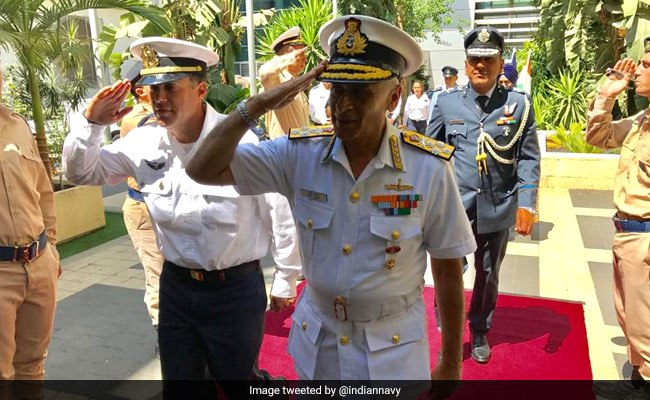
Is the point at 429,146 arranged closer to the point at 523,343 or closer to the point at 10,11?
the point at 523,343

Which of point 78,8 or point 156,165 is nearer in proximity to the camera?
point 156,165

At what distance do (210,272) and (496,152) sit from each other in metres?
2.16

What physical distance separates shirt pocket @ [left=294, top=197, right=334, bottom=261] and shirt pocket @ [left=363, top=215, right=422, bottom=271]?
0.15 m

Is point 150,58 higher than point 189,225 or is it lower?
higher

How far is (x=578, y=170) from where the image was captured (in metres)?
9.20

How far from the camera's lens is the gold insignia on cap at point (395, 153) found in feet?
6.27

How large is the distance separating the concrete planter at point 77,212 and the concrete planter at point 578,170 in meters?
6.73

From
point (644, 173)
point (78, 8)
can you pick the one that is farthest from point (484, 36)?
point (78, 8)

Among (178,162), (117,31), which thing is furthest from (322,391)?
(117,31)

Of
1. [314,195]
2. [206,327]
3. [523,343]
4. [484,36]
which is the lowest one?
[523,343]

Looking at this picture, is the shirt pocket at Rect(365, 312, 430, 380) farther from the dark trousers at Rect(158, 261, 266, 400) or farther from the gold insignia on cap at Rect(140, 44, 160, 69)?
the gold insignia on cap at Rect(140, 44, 160, 69)

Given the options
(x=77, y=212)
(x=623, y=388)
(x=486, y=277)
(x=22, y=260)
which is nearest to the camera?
(x=22, y=260)

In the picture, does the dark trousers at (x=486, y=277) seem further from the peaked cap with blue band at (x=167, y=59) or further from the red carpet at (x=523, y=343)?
the peaked cap with blue band at (x=167, y=59)

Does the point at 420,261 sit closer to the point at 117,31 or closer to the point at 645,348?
the point at 645,348
